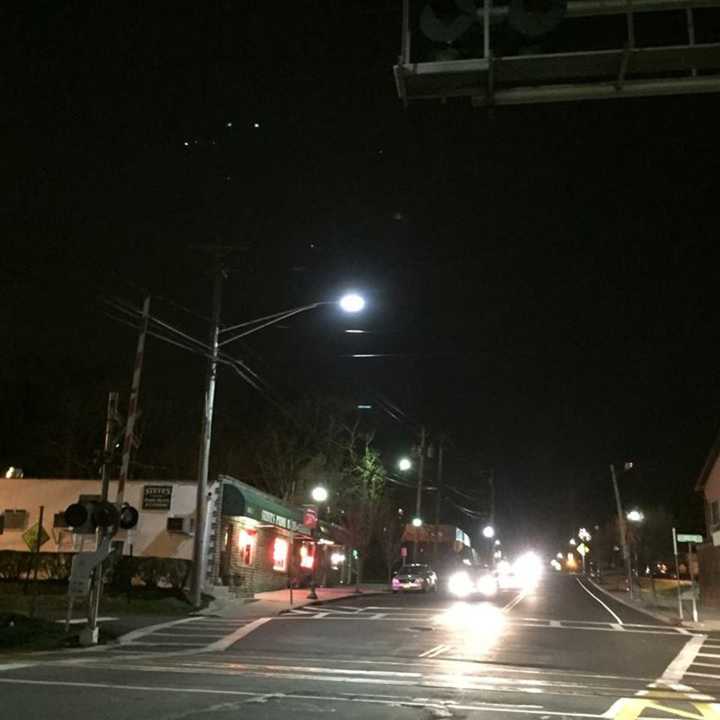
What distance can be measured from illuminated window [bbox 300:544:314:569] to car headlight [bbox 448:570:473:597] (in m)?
7.62

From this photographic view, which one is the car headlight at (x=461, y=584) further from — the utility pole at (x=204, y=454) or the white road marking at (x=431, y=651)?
the white road marking at (x=431, y=651)

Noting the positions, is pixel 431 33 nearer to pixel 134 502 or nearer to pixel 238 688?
pixel 238 688

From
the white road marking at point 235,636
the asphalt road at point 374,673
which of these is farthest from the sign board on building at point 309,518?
the white road marking at point 235,636

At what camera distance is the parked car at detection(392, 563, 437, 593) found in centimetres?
4634

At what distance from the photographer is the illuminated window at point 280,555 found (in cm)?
4000

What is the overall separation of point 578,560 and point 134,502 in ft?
433

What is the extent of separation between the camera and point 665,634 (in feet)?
81.6

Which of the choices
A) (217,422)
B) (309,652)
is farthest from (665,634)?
(217,422)

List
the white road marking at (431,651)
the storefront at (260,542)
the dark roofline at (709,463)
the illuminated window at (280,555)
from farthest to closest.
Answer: the dark roofline at (709,463) → the illuminated window at (280,555) → the storefront at (260,542) → the white road marking at (431,651)

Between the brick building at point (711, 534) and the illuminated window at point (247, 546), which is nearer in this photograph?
the illuminated window at point (247, 546)

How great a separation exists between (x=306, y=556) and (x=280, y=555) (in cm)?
535

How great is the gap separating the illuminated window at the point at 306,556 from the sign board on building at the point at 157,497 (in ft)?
50.3

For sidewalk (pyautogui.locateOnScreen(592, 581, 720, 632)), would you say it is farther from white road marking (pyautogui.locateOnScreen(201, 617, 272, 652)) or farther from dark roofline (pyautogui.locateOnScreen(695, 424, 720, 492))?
white road marking (pyautogui.locateOnScreen(201, 617, 272, 652))

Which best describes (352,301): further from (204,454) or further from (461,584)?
(461,584)
